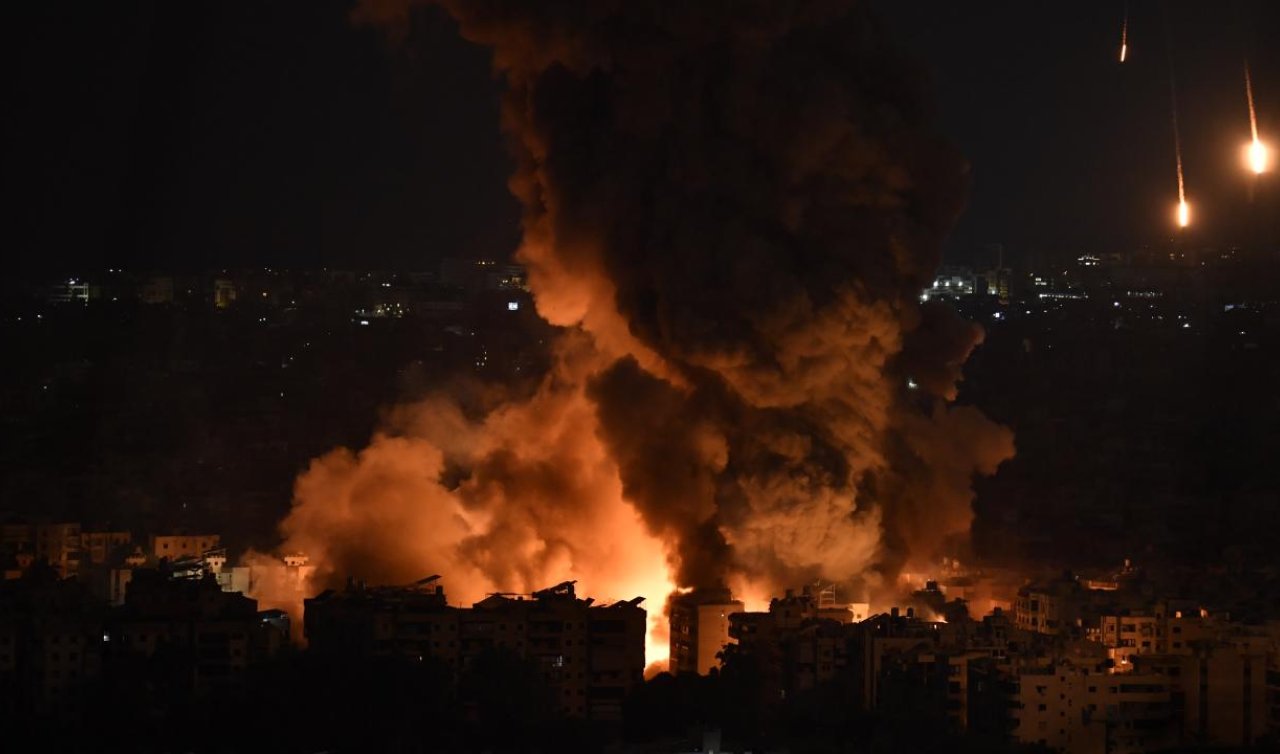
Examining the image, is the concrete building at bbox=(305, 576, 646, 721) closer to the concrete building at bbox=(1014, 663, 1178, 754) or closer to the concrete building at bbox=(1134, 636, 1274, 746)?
the concrete building at bbox=(1014, 663, 1178, 754)

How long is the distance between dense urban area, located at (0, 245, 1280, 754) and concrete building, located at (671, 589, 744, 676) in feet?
0.12

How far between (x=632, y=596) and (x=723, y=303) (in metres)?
2.77

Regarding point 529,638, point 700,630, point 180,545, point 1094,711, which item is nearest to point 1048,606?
point 1094,711

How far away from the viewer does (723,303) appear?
24.3 meters

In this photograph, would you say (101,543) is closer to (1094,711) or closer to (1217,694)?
(1094,711)

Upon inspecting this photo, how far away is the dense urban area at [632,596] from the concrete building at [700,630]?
0.04 meters

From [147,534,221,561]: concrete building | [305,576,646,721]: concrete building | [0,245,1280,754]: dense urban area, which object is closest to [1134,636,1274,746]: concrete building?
[0,245,1280,754]: dense urban area

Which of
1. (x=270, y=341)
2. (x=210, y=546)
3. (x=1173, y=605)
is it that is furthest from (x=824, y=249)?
(x=270, y=341)

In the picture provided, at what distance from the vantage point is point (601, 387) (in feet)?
84.2

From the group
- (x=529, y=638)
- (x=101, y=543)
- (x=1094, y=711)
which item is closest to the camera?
(x=1094, y=711)

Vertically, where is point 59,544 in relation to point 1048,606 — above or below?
above

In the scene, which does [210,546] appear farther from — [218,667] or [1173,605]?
[1173,605]

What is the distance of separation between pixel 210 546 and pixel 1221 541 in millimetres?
11725

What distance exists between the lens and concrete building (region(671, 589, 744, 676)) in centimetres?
2303
